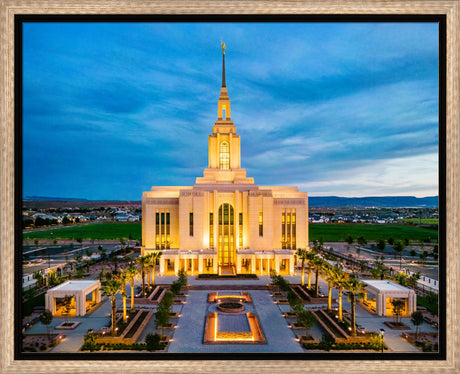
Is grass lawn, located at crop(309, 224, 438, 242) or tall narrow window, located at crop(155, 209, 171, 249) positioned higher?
tall narrow window, located at crop(155, 209, 171, 249)

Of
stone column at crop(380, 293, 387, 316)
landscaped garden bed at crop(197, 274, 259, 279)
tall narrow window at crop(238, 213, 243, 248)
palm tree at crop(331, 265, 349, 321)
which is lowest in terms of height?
landscaped garden bed at crop(197, 274, 259, 279)

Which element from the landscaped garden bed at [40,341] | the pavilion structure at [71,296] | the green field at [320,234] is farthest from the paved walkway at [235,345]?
the green field at [320,234]

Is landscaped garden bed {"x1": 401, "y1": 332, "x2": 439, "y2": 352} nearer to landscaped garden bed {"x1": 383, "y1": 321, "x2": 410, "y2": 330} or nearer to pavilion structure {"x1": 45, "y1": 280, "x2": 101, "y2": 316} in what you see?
landscaped garden bed {"x1": 383, "y1": 321, "x2": 410, "y2": 330}

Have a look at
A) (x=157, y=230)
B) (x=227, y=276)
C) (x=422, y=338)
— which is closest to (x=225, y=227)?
(x=227, y=276)

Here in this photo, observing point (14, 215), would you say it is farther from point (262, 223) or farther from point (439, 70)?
point (262, 223)

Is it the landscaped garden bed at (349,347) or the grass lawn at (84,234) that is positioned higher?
the landscaped garden bed at (349,347)

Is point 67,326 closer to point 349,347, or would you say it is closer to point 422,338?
point 349,347

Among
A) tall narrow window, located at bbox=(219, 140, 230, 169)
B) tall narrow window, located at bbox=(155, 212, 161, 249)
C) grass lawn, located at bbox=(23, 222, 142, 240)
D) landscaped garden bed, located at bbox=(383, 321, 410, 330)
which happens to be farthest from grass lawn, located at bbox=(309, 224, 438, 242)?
grass lawn, located at bbox=(23, 222, 142, 240)

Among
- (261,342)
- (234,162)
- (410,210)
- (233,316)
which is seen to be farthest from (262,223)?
(410,210)

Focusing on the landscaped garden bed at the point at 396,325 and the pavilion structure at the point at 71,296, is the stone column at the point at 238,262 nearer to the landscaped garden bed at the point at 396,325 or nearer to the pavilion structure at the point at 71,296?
the pavilion structure at the point at 71,296
